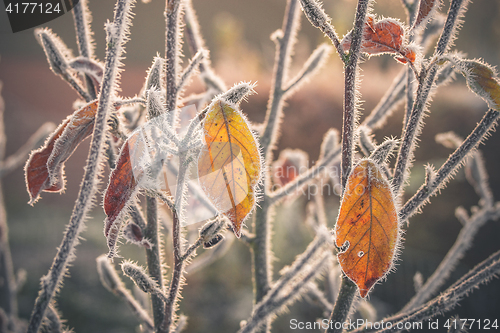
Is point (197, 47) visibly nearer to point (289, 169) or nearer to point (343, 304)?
point (289, 169)

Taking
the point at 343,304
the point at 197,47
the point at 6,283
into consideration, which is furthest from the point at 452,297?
the point at 6,283

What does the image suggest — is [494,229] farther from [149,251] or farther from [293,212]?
[149,251]

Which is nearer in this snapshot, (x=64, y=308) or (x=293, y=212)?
(x=64, y=308)

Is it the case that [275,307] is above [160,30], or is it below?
below

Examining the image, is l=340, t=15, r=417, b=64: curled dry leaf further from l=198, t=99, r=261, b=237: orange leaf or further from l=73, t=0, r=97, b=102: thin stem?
l=73, t=0, r=97, b=102: thin stem

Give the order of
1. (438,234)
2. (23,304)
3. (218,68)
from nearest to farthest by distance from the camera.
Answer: (23,304) < (438,234) < (218,68)

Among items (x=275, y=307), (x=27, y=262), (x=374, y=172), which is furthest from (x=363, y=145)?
(x=27, y=262)
